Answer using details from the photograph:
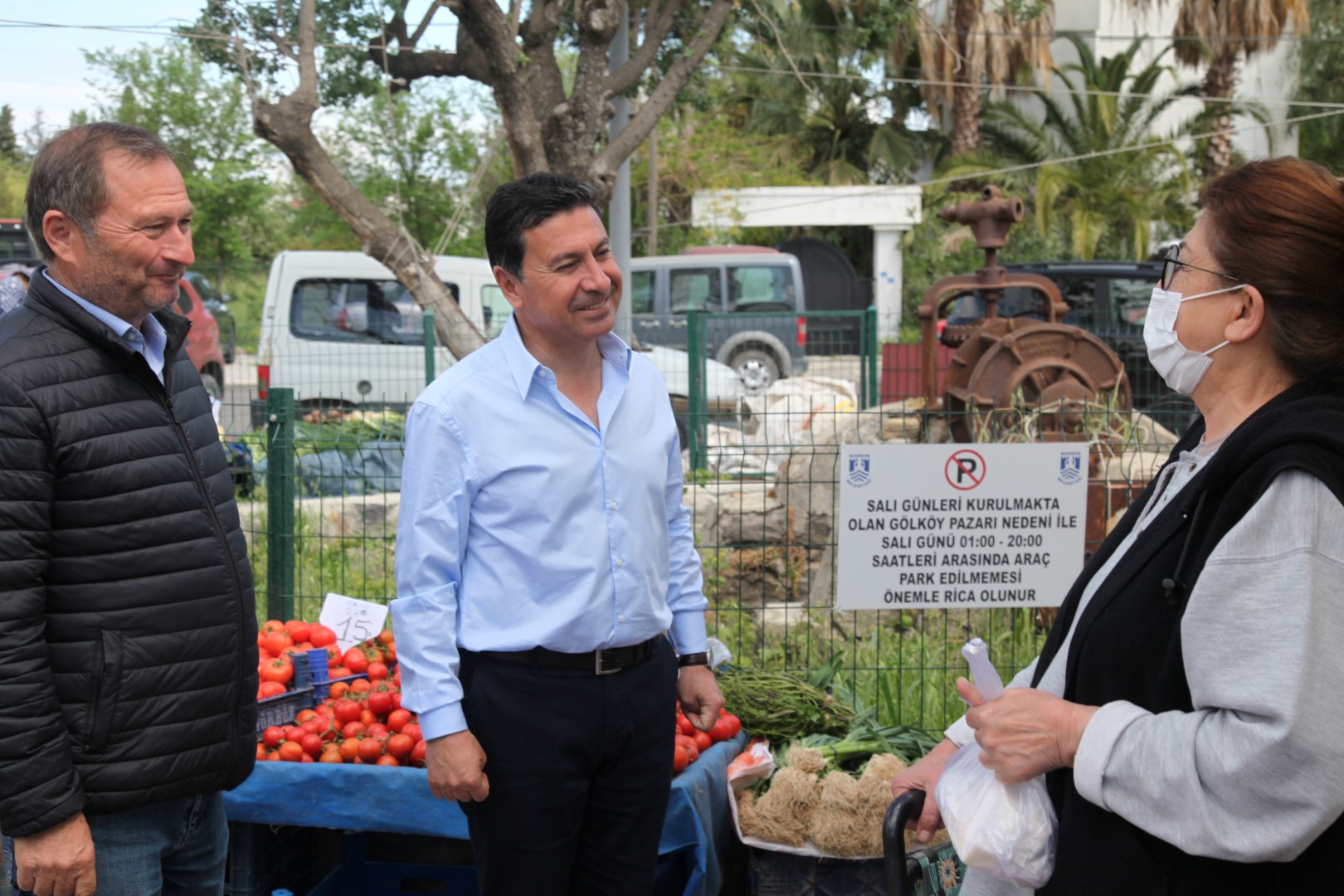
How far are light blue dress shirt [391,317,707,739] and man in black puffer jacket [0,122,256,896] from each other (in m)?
0.38

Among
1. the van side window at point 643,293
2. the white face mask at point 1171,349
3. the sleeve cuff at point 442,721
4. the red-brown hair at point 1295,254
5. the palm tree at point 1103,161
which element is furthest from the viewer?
the palm tree at point 1103,161

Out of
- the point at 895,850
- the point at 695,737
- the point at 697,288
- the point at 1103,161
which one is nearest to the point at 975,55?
the point at 1103,161

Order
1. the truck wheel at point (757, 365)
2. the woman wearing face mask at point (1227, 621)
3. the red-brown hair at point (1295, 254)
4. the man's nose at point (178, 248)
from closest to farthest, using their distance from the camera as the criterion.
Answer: the woman wearing face mask at point (1227, 621) < the red-brown hair at point (1295, 254) < the man's nose at point (178, 248) < the truck wheel at point (757, 365)

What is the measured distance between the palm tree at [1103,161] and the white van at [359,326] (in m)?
12.2

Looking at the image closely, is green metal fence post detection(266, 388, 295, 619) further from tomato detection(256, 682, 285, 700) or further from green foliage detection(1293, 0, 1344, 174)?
green foliage detection(1293, 0, 1344, 174)

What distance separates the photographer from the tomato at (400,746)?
349 cm

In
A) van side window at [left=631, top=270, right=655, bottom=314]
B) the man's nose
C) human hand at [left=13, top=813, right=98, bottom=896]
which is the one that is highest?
van side window at [left=631, top=270, right=655, bottom=314]

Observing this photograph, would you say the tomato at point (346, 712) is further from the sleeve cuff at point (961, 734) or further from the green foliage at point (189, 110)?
the green foliage at point (189, 110)

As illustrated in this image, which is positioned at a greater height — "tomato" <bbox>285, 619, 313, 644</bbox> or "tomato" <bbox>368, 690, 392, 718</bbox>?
"tomato" <bbox>285, 619, 313, 644</bbox>

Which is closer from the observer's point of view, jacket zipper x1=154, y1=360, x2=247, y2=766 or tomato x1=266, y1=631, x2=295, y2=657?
jacket zipper x1=154, y1=360, x2=247, y2=766

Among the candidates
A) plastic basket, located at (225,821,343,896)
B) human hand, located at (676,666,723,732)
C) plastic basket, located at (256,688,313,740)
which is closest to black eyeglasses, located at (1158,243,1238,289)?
human hand, located at (676,666,723,732)

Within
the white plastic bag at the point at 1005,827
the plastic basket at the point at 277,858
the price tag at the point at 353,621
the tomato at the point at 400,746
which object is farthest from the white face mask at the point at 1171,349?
the price tag at the point at 353,621

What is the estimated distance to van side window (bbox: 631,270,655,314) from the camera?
64.0 feet

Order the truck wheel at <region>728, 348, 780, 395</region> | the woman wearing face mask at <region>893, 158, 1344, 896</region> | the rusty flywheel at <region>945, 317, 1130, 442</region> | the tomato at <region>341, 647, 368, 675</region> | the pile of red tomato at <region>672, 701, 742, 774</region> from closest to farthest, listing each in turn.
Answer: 1. the woman wearing face mask at <region>893, 158, 1344, 896</region>
2. the pile of red tomato at <region>672, 701, 742, 774</region>
3. the tomato at <region>341, 647, 368, 675</region>
4. the rusty flywheel at <region>945, 317, 1130, 442</region>
5. the truck wheel at <region>728, 348, 780, 395</region>
